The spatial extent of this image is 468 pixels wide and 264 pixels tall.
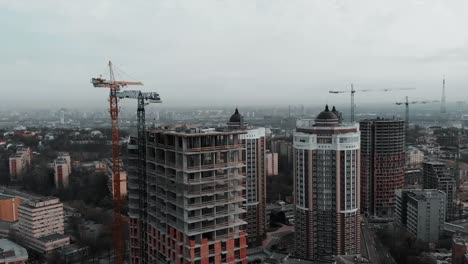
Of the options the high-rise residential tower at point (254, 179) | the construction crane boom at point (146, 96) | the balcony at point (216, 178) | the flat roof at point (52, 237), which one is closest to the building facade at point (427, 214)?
the high-rise residential tower at point (254, 179)

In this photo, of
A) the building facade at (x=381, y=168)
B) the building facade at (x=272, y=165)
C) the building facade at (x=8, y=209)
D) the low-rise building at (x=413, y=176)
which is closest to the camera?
the building facade at (x=8, y=209)

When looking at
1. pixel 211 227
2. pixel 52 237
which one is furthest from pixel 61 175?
pixel 211 227

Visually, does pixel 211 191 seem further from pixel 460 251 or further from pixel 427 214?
pixel 427 214

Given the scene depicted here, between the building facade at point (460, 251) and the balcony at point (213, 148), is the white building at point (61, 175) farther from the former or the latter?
the balcony at point (213, 148)

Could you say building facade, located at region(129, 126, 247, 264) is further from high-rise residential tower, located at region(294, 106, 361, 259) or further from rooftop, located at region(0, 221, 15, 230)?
rooftop, located at region(0, 221, 15, 230)

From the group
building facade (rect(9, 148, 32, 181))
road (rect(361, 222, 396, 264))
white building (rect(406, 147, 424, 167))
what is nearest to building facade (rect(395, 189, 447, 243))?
road (rect(361, 222, 396, 264))
